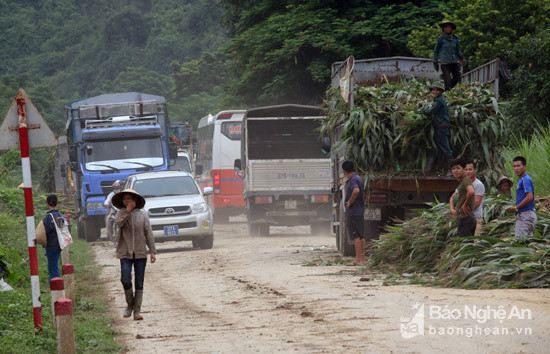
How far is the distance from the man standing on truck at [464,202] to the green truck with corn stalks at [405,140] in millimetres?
2385

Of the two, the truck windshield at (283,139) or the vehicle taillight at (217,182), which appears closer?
the truck windshield at (283,139)

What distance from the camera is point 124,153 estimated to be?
84.8 feet

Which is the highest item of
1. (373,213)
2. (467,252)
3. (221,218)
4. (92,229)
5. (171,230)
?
(373,213)

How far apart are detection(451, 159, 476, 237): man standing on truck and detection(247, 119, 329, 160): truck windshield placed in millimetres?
12197

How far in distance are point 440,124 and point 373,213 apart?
2.00 m

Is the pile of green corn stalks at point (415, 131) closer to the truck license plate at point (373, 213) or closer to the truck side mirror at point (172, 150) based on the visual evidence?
the truck license plate at point (373, 213)

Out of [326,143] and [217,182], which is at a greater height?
[326,143]

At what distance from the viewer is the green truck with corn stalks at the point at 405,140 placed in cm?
1488

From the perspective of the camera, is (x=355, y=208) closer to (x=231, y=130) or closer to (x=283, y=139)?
(x=283, y=139)

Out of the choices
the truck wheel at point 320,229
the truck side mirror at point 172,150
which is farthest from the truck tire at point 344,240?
the truck side mirror at point 172,150

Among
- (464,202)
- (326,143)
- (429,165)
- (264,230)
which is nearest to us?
(464,202)

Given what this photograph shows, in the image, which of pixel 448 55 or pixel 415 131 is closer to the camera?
pixel 415 131

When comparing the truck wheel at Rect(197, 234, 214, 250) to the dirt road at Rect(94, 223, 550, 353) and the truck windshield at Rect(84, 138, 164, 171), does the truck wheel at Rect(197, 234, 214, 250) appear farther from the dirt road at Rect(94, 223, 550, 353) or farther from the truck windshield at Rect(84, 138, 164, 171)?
the dirt road at Rect(94, 223, 550, 353)

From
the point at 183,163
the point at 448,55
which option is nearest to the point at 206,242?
the point at 448,55
